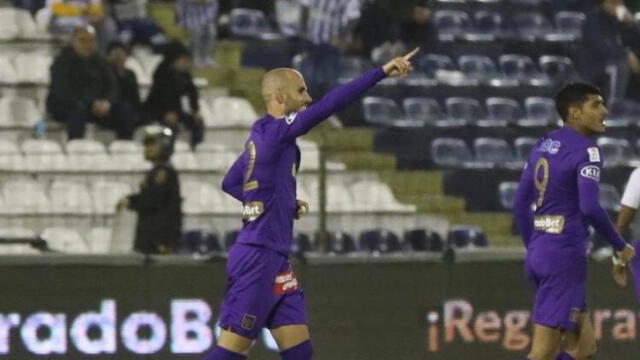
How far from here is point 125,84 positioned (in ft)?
55.3

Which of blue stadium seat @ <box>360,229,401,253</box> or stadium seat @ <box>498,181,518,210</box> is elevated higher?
stadium seat @ <box>498,181,518,210</box>

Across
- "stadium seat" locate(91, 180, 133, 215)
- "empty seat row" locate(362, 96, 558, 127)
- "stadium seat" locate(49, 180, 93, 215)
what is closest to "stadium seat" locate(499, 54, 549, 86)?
"empty seat row" locate(362, 96, 558, 127)

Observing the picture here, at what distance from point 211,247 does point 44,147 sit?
6.02ft

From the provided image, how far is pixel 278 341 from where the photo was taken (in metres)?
10.3

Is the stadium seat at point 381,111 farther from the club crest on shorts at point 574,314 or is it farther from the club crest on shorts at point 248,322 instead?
the club crest on shorts at point 248,322

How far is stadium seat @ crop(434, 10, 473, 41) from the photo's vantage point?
21.1 m

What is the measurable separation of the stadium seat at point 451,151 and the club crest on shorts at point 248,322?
296 inches

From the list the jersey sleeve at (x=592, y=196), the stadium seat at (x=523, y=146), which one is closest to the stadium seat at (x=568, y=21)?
the stadium seat at (x=523, y=146)

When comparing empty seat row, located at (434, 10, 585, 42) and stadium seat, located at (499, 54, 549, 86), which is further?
empty seat row, located at (434, 10, 585, 42)

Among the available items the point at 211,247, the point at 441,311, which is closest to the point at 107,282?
the point at 211,247

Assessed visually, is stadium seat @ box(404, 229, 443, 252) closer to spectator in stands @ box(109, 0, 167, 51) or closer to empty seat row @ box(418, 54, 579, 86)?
spectator in stands @ box(109, 0, 167, 51)

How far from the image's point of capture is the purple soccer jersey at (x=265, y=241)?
10.2 meters

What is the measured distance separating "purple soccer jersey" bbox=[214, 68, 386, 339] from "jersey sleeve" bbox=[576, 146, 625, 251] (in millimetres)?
1635

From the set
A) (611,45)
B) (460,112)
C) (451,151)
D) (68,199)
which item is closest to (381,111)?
(460,112)
